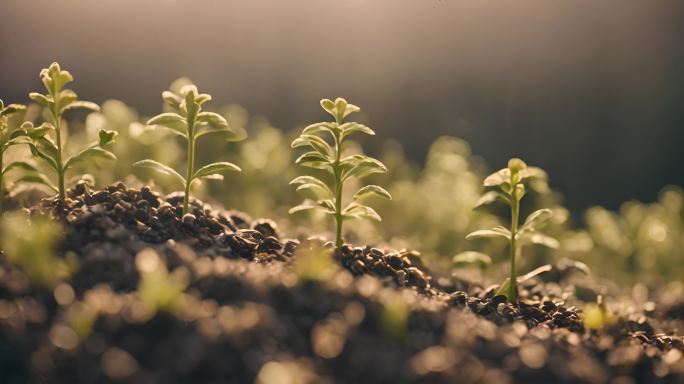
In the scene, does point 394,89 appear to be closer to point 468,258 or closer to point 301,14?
point 301,14

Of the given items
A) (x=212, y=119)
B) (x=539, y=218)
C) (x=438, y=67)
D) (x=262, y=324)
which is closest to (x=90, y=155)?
(x=212, y=119)

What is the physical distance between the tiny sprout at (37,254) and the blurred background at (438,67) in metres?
6.71

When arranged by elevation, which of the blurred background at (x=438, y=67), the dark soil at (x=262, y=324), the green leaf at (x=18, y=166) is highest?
the blurred background at (x=438, y=67)

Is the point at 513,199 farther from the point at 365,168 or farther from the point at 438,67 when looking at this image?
the point at 438,67

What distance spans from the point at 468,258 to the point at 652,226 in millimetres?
2834

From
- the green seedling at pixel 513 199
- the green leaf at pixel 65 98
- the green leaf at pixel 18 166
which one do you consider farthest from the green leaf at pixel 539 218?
the green leaf at pixel 18 166

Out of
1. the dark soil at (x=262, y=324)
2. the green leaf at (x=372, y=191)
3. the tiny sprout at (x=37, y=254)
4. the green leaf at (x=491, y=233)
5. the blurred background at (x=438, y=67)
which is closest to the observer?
the dark soil at (x=262, y=324)

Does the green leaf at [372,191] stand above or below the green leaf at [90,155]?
above

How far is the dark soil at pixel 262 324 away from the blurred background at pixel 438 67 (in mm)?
6320

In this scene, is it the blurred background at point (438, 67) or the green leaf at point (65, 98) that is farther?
the blurred background at point (438, 67)

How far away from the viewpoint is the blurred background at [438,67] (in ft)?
30.8

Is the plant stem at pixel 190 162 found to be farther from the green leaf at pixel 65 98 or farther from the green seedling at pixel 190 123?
the green leaf at pixel 65 98

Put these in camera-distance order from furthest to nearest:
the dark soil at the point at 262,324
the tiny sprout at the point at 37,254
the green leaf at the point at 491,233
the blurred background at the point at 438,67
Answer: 1. the blurred background at the point at 438,67
2. the green leaf at the point at 491,233
3. the tiny sprout at the point at 37,254
4. the dark soil at the point at 262,324

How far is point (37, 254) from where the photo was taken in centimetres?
203
